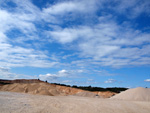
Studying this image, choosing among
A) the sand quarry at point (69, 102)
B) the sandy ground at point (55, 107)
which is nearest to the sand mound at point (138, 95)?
the sand quarry at point (69, 102)

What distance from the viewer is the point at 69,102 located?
13.2 m

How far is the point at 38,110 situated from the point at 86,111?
3167mm

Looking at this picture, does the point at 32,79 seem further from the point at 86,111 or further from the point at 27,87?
the point at 86,111

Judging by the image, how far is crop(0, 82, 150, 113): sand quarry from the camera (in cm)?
970

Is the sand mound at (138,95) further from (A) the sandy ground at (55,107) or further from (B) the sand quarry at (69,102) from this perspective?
(A) the sandy ground at (55,107)

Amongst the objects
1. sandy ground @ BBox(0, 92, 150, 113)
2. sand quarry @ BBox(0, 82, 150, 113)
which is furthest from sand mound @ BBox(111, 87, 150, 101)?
sandy ground @ BBox(0, 92, 150, 113)

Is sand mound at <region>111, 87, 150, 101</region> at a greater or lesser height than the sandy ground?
greater

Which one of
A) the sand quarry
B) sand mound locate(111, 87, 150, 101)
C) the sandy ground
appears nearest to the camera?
the sandy ground

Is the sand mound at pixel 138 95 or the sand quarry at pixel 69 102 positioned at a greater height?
the sand mound at pixel 138 95

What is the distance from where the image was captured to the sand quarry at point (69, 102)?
31.8ft

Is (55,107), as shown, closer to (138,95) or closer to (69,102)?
(69,102)

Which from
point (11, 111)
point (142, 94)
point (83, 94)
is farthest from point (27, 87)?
point (11, 111)

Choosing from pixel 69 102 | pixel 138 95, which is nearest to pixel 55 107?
pixel 69 102

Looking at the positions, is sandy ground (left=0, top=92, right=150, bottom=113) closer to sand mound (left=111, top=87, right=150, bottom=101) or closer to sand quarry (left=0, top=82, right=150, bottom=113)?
sand quarry (left=0, top=82, right=150, bottom=113)
